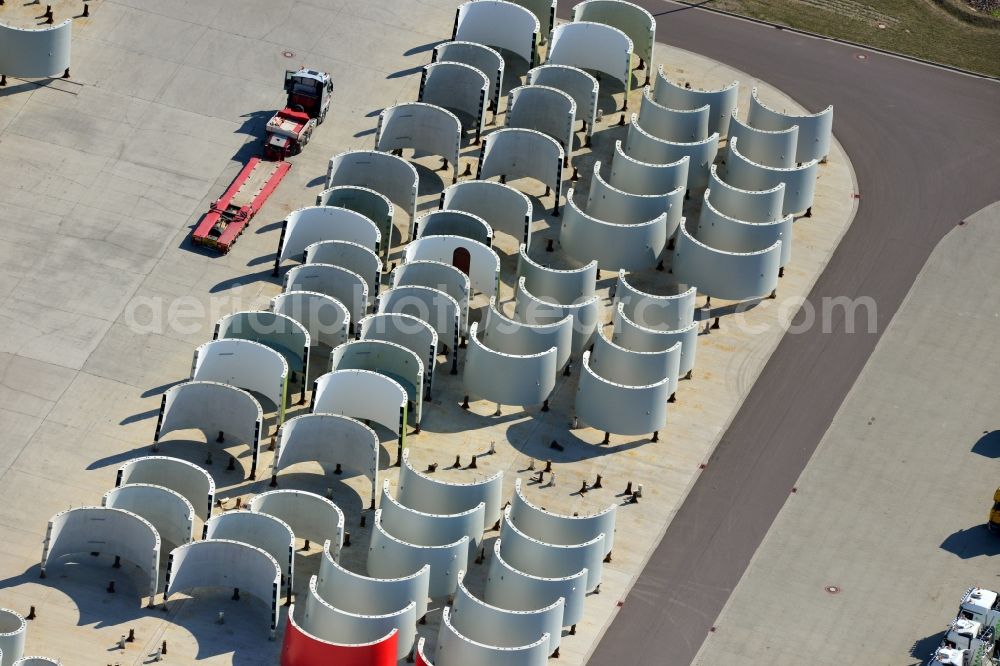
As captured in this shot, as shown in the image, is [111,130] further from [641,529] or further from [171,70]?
[641,529]

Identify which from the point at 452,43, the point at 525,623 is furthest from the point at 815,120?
the point at 525,623

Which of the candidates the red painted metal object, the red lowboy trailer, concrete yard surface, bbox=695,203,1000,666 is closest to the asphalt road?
concrete yard surface, bbox=695,203,1000,666

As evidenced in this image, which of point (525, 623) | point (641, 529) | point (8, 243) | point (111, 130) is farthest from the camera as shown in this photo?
point (111, 130)

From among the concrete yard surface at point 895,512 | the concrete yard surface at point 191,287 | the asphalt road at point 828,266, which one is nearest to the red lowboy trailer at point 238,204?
the concrete yard surface at point 191,287

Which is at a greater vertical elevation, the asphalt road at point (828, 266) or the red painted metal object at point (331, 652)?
the asphalt road at point (828, 266)

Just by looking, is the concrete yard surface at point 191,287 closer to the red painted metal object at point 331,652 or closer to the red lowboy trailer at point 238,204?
the red lowboy trailer at point 238,204

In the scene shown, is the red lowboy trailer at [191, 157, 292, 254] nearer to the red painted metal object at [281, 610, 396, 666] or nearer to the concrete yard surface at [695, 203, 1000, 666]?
the red painted metal object at [281, 610, 396, 666]
